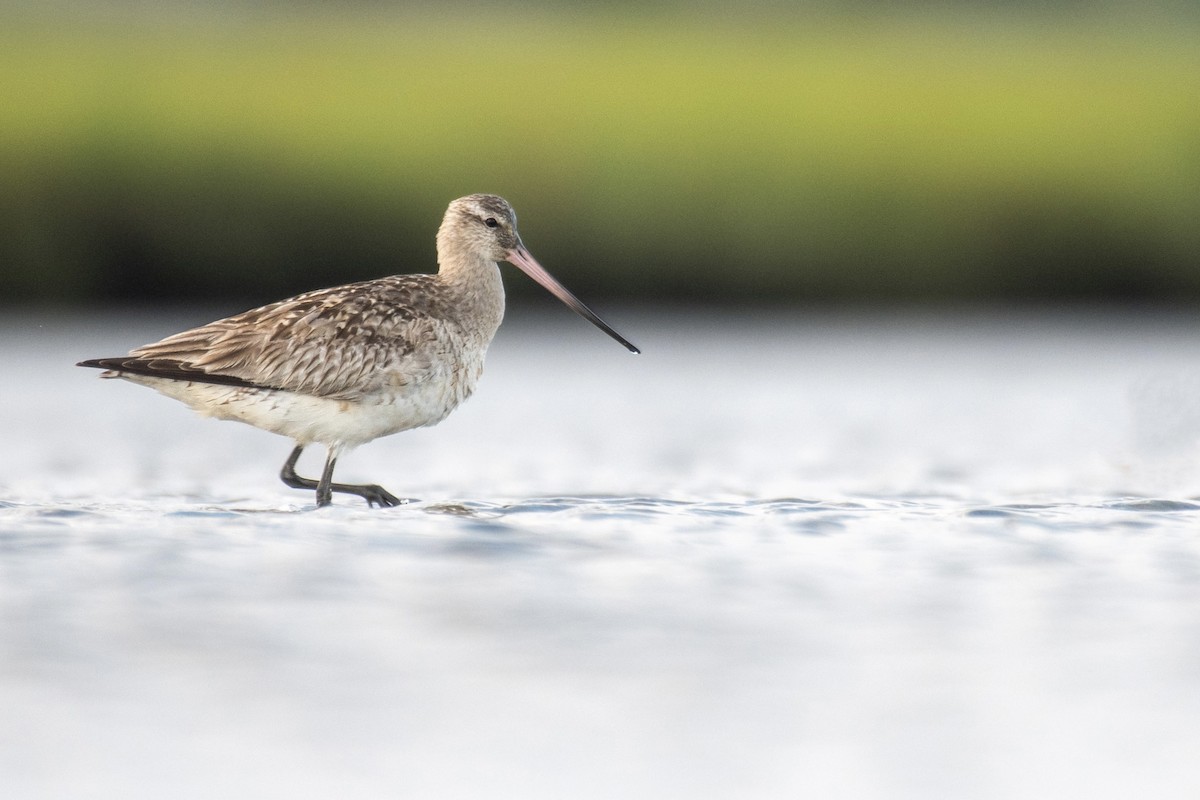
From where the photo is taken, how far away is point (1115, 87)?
1956 cm

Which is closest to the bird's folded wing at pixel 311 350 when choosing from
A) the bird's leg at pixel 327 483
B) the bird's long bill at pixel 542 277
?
the bird's leg at pixel 327 483

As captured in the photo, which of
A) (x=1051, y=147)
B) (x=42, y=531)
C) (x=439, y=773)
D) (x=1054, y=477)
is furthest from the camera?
(x=1051, y=147)

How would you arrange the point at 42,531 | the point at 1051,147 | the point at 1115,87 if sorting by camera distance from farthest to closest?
the point at 1115,87 → the point at 1051,147 → the point at 42,531

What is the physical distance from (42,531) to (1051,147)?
39.9 feet

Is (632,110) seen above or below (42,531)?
above

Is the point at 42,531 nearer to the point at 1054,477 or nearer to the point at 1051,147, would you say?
the point at 1054,477

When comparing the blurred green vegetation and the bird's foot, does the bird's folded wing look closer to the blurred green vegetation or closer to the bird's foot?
the bird's foot

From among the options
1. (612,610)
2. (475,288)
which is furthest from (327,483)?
(612,610)

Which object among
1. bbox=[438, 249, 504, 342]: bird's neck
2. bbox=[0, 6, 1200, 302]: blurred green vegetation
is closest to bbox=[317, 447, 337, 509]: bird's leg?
bbox=[438, 249, 504, 342]: bird's neck

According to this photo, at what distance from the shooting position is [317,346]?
24.8ft

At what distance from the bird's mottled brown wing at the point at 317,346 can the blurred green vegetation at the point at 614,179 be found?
6.41m

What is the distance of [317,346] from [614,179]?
8188 mm

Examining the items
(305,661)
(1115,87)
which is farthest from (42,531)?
(1115,87)

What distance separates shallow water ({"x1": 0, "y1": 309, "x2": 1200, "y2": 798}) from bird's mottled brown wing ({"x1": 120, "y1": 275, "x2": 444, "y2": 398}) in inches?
21.4
